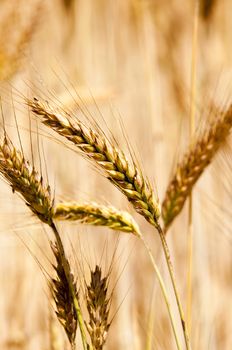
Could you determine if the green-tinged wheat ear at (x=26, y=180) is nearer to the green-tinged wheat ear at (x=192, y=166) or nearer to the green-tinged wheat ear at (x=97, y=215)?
the green-tinged wheat ear at (x=97, y=215)

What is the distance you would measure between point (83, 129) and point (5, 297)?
1.34m

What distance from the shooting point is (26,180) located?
0.72 m

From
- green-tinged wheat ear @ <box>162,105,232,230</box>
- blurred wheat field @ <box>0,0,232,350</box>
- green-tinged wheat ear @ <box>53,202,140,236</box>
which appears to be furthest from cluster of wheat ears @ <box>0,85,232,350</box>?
blurred wheat field @ <box>0,0,232,350</box>

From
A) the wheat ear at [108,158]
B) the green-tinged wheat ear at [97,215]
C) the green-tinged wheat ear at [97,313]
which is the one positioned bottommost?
the green-tinged wheat ear at [97,313]

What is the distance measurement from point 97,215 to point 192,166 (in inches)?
9.9

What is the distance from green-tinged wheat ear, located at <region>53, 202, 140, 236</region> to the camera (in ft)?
2.73

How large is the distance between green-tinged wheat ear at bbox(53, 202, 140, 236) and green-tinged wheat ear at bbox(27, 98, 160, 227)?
7 cm

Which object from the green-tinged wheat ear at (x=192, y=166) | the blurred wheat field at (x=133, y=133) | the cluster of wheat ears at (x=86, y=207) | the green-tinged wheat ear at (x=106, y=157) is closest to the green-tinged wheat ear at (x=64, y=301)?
the cluster of wheat ears at (x=86, y=207)

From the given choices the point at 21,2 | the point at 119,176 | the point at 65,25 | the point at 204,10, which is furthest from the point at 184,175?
the point at 204,10

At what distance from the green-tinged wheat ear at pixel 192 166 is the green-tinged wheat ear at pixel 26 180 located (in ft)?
1.17

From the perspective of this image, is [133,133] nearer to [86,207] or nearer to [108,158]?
[86,207]

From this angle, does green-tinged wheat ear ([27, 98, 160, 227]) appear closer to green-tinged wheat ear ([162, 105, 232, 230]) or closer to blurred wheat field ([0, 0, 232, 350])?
green-tinged wheat ear ([162, 105, 232, 230])

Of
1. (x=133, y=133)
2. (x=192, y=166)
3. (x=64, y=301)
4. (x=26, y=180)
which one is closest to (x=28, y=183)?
(x=26, y=180)

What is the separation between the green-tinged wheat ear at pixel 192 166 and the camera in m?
1.06
